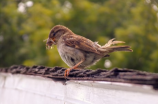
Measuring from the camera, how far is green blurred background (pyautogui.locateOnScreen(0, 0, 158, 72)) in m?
8.97

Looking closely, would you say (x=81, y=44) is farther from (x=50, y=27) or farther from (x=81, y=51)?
(x=50, y=27)

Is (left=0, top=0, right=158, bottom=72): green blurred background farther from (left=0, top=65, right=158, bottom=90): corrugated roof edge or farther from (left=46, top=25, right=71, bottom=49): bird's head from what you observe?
(left=0, top=65, right=158, bottom=90): corrugated roof edge

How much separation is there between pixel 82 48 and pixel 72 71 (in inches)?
30.2

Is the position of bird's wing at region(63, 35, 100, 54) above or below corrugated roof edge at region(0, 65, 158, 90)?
above

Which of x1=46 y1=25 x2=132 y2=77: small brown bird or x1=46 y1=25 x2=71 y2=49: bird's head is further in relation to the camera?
x1=46 y1=25 x2=71 y2=49: bird's head

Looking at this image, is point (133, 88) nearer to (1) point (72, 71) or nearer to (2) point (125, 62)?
(1) point (72, 71)

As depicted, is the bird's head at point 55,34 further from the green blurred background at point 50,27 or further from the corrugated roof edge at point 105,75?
the green blurred background at point 50,27

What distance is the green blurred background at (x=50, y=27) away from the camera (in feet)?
29.4

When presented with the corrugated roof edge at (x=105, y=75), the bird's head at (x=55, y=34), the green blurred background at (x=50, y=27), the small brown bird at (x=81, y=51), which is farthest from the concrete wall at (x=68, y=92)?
the green blurred background at (x=50, y=27)

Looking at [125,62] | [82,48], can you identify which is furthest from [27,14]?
[82,48]

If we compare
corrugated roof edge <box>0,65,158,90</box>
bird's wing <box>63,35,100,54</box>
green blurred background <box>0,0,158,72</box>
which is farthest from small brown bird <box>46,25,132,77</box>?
green blurred background <box>0,0,158,72</box>

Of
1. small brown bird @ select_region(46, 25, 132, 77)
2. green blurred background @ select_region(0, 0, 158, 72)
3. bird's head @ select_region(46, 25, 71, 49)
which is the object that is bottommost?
small brown bird @ select_region(46, 25, 132, 77)

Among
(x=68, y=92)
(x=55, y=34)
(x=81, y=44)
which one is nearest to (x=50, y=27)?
(x=55, y=34)

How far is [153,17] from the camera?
9.12 meters
